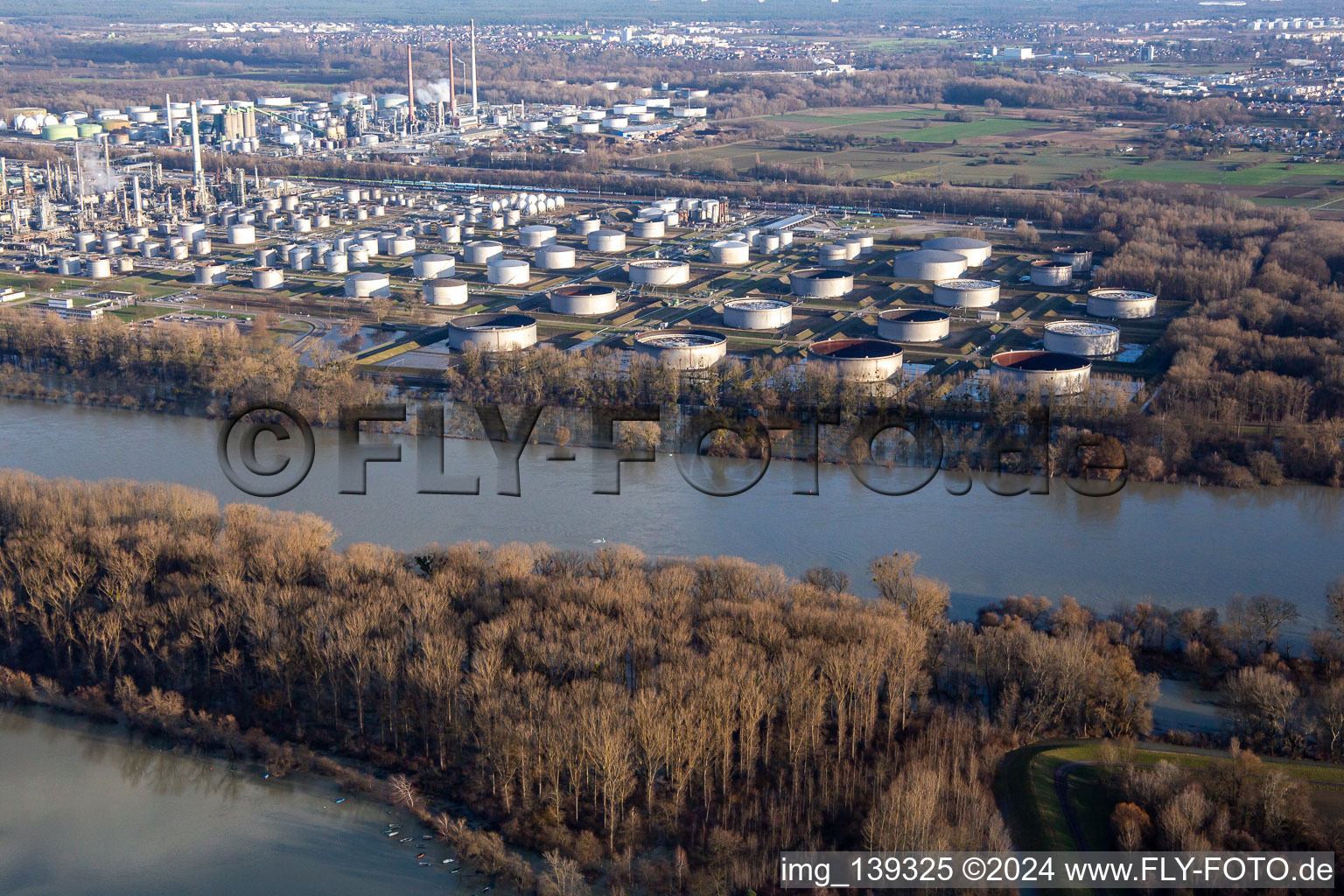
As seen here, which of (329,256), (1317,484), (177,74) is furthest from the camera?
(177,74)

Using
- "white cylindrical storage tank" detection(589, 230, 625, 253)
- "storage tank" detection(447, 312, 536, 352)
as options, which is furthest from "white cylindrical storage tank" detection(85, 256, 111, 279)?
"white cylindrical storage tank" detection(589, 230, 625, 253)

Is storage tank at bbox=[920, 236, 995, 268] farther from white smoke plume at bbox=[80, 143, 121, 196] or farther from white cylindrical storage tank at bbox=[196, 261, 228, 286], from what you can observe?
white smoke plume at bbox=[80, 143, 121, 196]

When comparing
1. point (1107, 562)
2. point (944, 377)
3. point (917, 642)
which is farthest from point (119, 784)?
point (944, 377)

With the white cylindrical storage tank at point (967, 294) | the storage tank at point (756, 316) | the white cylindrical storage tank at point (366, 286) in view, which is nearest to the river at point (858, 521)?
the storage tank at point (756, 316)

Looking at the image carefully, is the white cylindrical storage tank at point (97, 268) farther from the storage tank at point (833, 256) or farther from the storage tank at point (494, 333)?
the storage tank at point (833, 256)

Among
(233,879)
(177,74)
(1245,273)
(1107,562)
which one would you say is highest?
(177,74)

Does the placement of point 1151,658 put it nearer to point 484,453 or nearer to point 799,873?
point 799,873

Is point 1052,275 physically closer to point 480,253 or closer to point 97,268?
point 480,253
